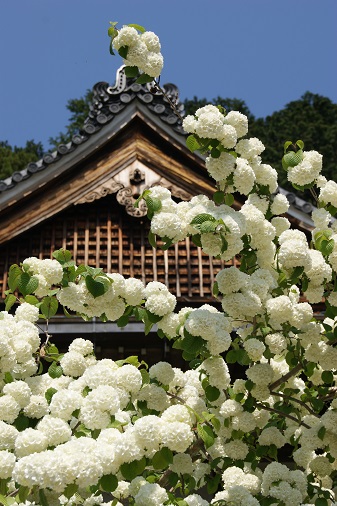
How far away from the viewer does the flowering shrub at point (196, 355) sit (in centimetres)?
363

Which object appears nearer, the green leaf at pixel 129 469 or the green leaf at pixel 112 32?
the green leaf at pixel 129 469

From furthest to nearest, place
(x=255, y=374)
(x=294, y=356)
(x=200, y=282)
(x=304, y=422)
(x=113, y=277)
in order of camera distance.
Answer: (x=200, y=282) → (x=304, y=422) → (x=294, y=356) → (x=255, y=374) → (x=113, y=277)

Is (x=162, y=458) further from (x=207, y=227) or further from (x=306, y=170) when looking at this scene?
(x=306, y=170)

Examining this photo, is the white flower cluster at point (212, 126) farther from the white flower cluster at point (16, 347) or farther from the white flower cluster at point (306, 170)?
the white flower cluster at point (16, 347)

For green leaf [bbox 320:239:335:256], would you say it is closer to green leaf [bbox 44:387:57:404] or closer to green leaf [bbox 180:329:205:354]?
green leaf [bbox 180:329:205:354]

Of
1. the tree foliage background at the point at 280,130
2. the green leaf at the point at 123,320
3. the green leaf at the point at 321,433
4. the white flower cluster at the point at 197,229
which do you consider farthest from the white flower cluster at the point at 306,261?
the tree foliage background at the point at 280,130

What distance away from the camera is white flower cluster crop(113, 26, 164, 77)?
4.45m

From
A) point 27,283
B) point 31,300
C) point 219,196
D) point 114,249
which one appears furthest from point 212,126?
point 114,249

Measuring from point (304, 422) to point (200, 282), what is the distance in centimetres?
247

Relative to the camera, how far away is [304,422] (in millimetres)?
5238

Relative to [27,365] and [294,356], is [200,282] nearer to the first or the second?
[294,356]

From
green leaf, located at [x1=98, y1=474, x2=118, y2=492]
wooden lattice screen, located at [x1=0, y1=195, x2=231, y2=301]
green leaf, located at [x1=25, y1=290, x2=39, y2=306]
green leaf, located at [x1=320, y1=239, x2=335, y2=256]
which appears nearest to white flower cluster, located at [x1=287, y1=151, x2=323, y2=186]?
green leaf, located at [x1=320, y1=239, x2=335, y2=256]

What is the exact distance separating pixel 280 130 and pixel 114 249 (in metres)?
24.8

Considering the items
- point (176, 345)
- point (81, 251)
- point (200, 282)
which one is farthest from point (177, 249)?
point (176, 345)
